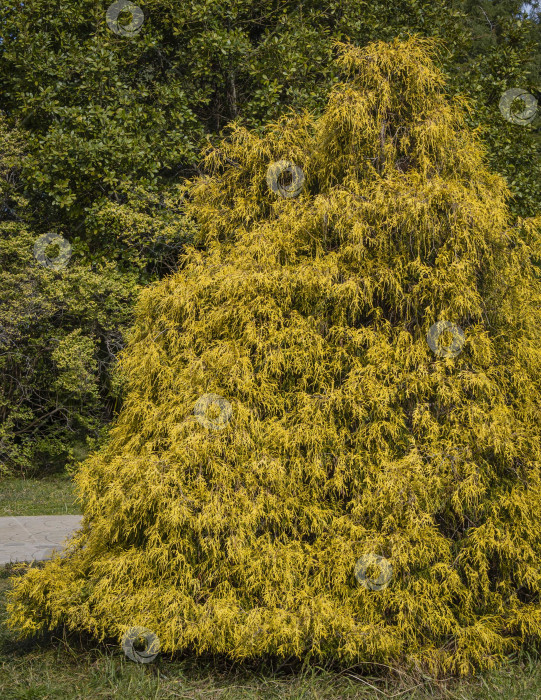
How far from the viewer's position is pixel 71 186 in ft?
32.9

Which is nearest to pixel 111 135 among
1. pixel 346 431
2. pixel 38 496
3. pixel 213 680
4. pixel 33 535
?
pixel 38 496

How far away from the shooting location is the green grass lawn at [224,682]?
3.26 metres

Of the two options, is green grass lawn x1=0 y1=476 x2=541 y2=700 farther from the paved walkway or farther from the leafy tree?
the leafy tree

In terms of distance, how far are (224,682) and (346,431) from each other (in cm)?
147

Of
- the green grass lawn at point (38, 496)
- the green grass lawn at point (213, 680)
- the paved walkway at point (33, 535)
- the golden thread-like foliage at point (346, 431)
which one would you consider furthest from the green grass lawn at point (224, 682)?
the green grass lawn at point (38, 496)

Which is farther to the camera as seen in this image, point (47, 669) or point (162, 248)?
point (162, 248)

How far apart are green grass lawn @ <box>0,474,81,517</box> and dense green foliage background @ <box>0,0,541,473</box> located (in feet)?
1.28

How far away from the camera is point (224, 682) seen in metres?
3.42

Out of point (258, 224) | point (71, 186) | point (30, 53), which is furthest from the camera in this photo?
point (71, 186)

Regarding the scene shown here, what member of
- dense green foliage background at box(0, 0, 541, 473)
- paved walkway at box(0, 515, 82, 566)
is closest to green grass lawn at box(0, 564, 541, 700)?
paved walkway at box(0, 515, 82, 566)

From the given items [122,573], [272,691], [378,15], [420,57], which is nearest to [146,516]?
[122,573]

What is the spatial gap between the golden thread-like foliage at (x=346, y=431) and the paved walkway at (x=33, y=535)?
2.07m

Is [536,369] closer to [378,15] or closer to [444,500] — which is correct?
[444,500]

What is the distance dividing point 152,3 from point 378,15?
12.6 feet
